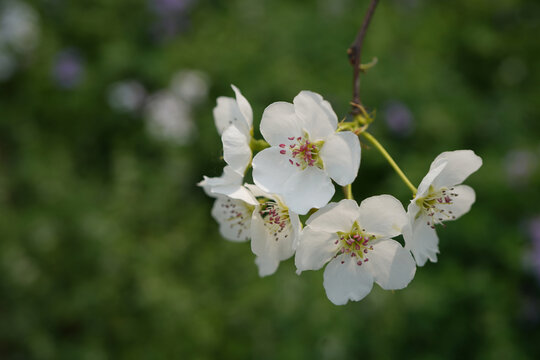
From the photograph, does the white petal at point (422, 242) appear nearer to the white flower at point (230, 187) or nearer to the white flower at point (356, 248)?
the white flower at point (356, 248)

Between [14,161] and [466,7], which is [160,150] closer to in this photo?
[14,161]

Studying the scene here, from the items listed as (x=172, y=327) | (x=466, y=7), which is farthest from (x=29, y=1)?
(x=466, y=7)

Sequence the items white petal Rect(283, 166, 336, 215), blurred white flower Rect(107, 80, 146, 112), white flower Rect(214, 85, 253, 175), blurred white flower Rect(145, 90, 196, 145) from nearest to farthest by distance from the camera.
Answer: white petal Rect(283, 166, 336, 215) < white flower Rect(214, 85, 253, 175) < blurred white flower Rect(145, 90, 196, 145) < blurred white flower Rect(107, 80, 146, 112)

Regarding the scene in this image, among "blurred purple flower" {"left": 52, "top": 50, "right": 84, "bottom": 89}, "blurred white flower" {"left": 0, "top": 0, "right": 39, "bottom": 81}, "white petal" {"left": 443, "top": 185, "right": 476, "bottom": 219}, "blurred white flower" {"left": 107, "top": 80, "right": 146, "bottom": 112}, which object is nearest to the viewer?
"white petal" {"left": 443, "top": 185, "right": 476, "bottom": 219}

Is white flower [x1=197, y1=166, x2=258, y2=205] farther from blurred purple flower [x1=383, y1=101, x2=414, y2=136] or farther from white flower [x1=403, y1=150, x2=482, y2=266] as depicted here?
blurred purple flower [x1=383, y1=101, x2=414, y2=136]

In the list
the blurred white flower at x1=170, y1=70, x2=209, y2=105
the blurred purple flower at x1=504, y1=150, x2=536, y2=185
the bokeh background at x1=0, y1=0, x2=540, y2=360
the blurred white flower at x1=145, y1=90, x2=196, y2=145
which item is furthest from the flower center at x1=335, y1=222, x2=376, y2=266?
the blurred white flower at x1=170, y1=70, x2=209, y2=105

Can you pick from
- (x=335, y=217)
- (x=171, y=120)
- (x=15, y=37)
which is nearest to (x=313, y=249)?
(x=335, y=217)

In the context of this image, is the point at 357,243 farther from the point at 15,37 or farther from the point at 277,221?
the point at 15,37
